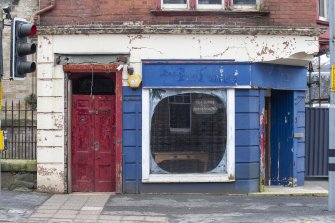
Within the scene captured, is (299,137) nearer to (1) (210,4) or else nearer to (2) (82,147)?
(1) (210,4)

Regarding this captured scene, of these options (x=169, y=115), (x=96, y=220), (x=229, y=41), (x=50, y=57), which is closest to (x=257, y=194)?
(x=169, y=115)

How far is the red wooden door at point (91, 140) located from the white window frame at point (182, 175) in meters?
0.82

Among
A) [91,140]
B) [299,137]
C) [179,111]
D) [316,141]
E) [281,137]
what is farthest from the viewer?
[316,141]

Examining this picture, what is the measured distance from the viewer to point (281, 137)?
46.5ft

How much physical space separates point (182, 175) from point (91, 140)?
7.28 ft

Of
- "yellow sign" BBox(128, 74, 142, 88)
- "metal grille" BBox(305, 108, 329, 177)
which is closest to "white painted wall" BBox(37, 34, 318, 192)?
"yellow sign" BBox(128, 74, 142, 88)

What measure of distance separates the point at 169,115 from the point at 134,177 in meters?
1.58

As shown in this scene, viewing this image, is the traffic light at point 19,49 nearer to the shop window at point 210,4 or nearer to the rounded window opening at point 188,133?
the rounded window opening at point 188,133

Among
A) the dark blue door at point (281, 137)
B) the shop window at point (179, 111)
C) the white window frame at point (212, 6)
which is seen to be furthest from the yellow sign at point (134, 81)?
the dark blue door at point (281, 137)

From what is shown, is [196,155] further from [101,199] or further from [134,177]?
[101,199]

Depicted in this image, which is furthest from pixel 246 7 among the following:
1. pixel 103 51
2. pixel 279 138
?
pixel 279 138

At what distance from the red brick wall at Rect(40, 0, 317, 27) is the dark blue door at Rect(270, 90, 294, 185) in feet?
6.78

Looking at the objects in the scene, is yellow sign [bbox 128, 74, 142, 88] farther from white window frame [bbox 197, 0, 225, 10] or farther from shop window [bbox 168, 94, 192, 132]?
white window frame [bbox 197, 0, 225, 10]

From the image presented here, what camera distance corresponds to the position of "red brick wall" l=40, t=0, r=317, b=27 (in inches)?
498
